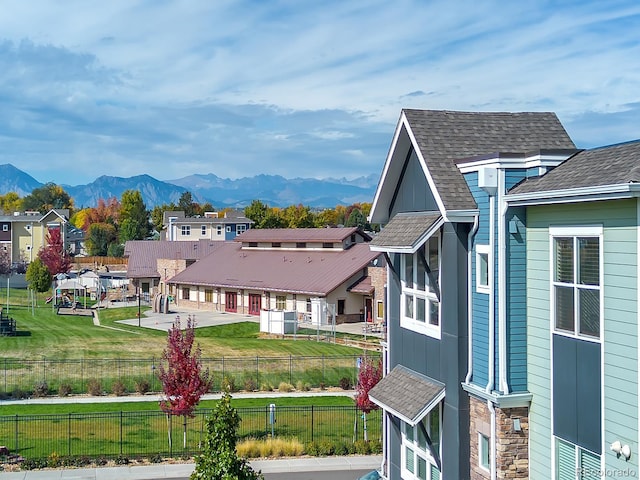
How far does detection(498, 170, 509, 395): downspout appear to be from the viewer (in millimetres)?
12875

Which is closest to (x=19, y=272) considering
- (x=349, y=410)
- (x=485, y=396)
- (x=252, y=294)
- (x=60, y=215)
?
(x=60, y=215)

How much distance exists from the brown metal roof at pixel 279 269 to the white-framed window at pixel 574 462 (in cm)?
4166

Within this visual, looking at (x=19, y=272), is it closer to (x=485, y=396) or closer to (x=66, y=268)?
(x=66, y=268)

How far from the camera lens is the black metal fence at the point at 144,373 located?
34875 millimetres

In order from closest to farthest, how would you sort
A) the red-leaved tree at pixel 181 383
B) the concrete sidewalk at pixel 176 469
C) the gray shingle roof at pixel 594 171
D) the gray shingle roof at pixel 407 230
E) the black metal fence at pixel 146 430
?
1. the gray shingle roof at pixel 594 171
2. the gray shingle roof at pixel 407 230
3. the concrete sidewalk at pixel 176 469
4. the black metal fence at pixel 146 430
5. the red-leaved tree at pixel 181 383

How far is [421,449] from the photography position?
16.3 m

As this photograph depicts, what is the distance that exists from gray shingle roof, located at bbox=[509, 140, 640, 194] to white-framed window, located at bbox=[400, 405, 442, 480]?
5075 millimetres

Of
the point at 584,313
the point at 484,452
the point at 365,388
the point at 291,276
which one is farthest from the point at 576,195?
the point at 291,276

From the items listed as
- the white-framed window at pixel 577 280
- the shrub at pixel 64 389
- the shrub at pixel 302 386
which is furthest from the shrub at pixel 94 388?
the white-framed window at pixel 577 280

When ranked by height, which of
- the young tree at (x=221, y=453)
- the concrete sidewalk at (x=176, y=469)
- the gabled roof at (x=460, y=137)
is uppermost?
the gabled roof at (x=460, y=137)

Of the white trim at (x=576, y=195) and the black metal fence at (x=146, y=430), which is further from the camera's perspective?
the black metal fence at (x=146, y=430)

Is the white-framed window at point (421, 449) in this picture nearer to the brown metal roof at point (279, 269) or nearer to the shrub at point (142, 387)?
the shrub at point (142, 387)

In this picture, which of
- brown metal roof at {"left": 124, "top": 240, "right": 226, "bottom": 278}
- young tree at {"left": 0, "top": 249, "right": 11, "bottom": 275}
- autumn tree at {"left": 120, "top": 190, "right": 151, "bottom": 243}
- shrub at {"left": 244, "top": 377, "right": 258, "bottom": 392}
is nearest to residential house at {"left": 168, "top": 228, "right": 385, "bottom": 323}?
brown metal roof at {"left": 124, "top": 240, "right": 226, "bottom": 278}

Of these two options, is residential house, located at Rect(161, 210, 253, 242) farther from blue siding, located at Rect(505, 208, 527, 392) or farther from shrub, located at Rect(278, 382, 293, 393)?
blue siding, located at Rect(505, 208, 527, 392)
